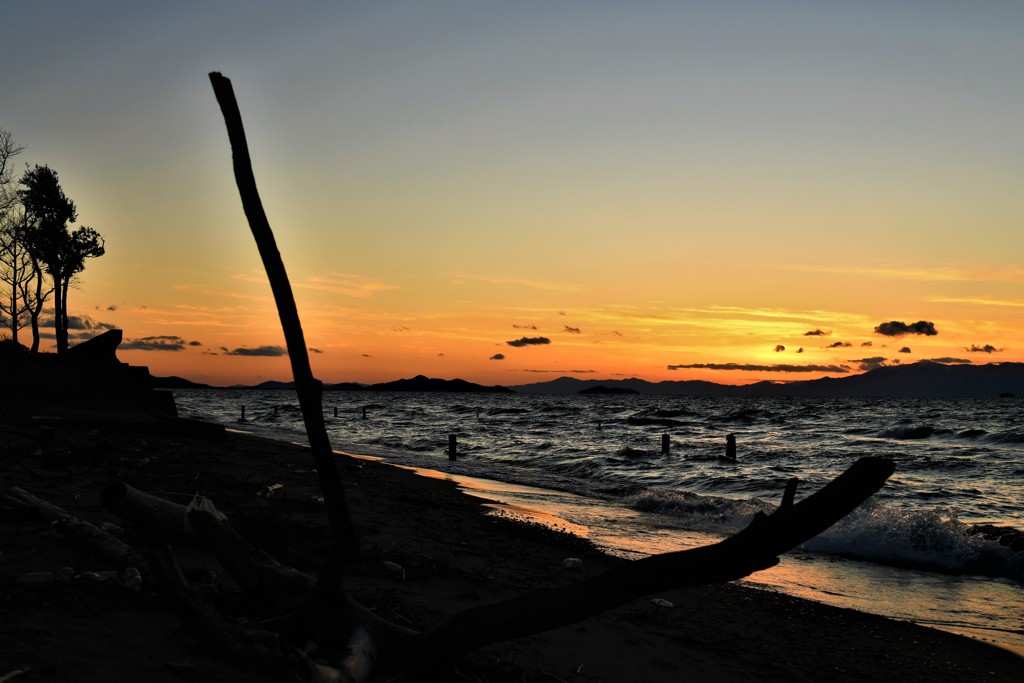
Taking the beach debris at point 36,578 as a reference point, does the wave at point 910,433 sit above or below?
below

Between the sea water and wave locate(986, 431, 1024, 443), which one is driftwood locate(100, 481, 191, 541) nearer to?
the sea water

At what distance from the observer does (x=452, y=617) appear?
12.4ft

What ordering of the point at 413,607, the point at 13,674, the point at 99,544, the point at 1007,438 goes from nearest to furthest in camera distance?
the point at 13,674, the point at 99,544, the point at 413,607, the point at 1007,438

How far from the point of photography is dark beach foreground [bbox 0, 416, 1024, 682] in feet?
14.0

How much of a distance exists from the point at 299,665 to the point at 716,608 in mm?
6599

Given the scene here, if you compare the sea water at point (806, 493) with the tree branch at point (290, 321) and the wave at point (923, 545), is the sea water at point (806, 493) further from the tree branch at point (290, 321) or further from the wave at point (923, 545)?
the tree branch at point (290, 321)

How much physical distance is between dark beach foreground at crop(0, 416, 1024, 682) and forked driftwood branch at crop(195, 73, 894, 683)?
35cm

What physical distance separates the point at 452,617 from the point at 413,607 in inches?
99.2

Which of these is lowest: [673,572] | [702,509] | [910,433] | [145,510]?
[702,509]

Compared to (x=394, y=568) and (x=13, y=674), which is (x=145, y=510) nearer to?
(x=13, y=674)

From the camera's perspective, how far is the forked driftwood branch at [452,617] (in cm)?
288

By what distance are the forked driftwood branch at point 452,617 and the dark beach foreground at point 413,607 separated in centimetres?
35

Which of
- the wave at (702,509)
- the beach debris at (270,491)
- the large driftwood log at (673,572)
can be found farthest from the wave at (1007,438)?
the large driftwood log at (673,572)

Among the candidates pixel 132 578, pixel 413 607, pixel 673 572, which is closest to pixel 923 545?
pixel 413 607
